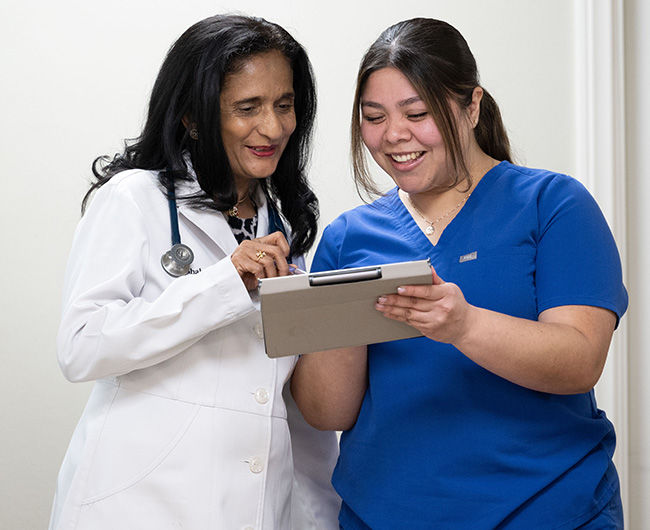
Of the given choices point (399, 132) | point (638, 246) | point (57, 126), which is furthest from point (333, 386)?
point (638, 246)

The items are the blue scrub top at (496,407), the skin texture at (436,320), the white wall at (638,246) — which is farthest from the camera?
the white wall at (638,246)

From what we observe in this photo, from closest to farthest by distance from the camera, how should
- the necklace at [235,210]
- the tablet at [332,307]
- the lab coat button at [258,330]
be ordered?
the tablet at [332,307] → the lab coat button at [258,330] → the necklace at [235,210]

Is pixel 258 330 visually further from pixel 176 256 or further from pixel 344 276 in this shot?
pixel 344 276

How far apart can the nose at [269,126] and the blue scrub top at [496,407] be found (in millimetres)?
354

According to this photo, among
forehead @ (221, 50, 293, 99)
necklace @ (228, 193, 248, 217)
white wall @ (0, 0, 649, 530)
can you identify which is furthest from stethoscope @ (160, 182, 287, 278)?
white wall @ (0, 0, 649, 530)

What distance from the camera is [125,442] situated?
4.13ft

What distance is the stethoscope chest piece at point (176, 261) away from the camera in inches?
51.1

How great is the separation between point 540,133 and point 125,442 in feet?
5.42

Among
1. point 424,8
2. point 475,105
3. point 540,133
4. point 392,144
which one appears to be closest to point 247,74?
point 392,144

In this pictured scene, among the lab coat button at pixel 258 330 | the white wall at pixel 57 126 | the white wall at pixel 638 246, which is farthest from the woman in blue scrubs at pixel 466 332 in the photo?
the white wall at pixel 638 246

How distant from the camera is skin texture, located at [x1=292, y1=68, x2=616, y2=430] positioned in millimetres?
1043

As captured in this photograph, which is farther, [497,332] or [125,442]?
[125,442]

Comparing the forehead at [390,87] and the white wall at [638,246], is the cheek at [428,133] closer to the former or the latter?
the forehead at [390,87]

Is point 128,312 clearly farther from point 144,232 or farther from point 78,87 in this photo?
point 78,87
